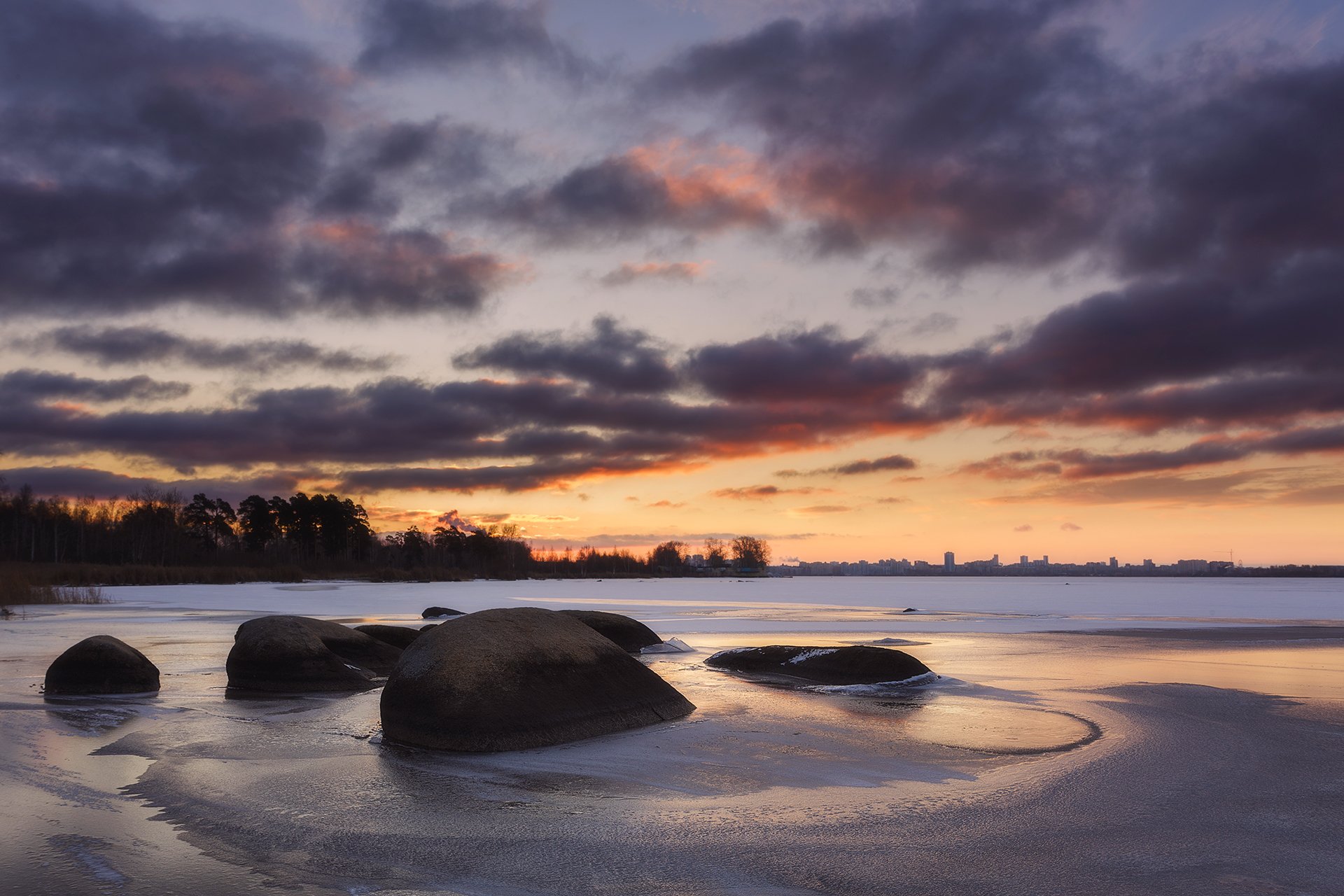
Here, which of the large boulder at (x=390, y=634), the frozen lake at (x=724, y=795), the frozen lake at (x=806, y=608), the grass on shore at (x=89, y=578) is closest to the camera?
the frozen lake at (x=724, y=795)

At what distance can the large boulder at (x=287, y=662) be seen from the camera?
12336 millimetres

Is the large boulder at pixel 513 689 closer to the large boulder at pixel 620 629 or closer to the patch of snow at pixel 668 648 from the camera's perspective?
the large boulder at pixel 620 629

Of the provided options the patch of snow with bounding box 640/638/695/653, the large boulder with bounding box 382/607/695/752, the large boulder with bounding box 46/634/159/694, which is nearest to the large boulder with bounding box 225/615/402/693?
the large boulder with bounding box 46/634/159/694

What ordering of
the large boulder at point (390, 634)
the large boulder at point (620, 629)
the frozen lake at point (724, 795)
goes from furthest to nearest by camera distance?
the large boulder at point (620, 629) < the large boulder at point (390, 634) < the frozen lake at point (724, 795)

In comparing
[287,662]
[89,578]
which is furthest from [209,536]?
[287,662]

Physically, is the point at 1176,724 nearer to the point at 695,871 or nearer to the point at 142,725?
the point at 695,871

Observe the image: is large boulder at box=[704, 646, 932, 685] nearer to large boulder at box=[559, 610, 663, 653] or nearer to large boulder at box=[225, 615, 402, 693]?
large boulder at box=[559, 610, 663, 653]

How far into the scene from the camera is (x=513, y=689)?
8391 mm

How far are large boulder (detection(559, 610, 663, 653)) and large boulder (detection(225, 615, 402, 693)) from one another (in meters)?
4.37

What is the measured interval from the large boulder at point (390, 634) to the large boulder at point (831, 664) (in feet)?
18.3

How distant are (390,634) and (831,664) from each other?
794 centimetres

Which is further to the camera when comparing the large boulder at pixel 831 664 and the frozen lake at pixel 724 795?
the large boulder at pixel 831 664

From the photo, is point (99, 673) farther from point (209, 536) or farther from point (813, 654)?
point (209, 536)

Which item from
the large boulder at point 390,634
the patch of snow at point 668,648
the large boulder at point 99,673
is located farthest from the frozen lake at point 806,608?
the large boulder at point 99,673
